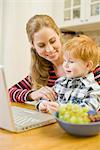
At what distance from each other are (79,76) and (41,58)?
58 cm

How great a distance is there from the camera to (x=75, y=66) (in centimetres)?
106

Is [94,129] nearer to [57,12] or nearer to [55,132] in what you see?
[55,132]

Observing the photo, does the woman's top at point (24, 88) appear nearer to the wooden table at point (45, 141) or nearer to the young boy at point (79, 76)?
the young boy at point (79, 76)

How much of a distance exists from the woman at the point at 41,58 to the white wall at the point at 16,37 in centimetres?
128

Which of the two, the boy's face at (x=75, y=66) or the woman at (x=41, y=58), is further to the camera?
the woman at (x=41, y=58)

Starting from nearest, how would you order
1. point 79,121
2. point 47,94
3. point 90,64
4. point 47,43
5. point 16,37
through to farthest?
point 79,121 → point 90,64 → point 47,94 → point 47,43 → point 16,37

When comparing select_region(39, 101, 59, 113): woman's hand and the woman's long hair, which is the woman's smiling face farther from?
select_region(39, 101, 59, 113): woman's hand

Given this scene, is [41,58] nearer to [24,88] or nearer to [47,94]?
[24,88]

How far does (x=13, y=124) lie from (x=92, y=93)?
343 millimetres

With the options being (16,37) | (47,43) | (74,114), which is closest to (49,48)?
(47,43)

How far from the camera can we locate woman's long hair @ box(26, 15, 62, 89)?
4.96ft

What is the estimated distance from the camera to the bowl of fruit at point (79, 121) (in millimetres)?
772

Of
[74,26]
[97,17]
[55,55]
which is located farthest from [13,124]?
[74,26]

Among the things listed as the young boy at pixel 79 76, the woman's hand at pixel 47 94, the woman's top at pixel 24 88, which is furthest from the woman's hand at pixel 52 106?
the woman's top at pixel 24 88
